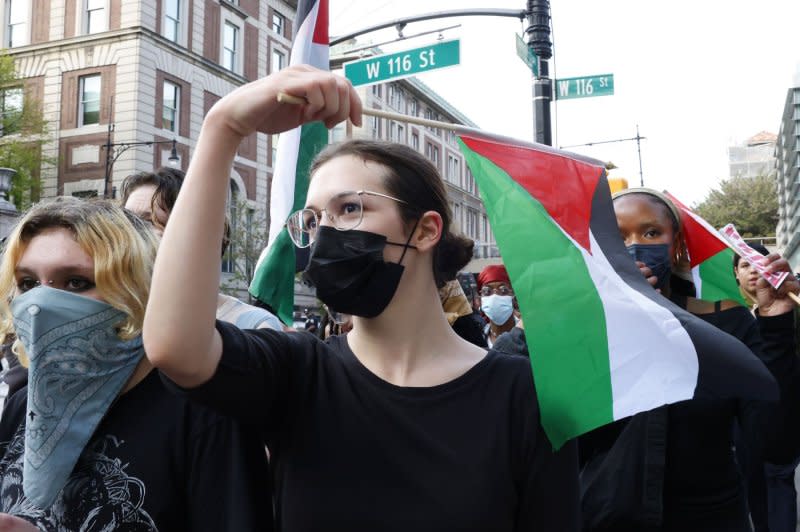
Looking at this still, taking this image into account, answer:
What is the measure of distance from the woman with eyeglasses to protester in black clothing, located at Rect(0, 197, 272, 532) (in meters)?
0.17

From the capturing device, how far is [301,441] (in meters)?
1.73

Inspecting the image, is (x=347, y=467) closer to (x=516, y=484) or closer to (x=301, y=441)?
(x=301, y=441)

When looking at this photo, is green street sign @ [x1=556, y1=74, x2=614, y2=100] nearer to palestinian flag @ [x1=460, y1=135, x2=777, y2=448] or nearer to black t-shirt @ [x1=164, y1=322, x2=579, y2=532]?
palestinian flag @ [x1=460, y1=135, x2=777, y2=448]

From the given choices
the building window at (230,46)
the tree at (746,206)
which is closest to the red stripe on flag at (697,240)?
the building window at (230,46)

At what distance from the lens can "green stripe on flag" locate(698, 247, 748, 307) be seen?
10.8 feet

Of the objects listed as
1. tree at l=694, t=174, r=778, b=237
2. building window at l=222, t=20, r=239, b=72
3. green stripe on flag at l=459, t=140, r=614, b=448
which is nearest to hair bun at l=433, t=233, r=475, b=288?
green stripe on flag at l=459, t=140, r=614, b=448

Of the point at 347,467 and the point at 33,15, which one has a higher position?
the point at 33,15

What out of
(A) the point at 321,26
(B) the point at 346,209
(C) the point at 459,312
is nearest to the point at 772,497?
(C) the point at 459,312

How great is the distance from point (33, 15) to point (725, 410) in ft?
111

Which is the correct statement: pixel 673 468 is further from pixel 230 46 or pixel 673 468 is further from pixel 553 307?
pixel 230 46

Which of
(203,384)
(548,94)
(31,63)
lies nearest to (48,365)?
(203,384)

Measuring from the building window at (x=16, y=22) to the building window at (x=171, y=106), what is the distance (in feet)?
21.3

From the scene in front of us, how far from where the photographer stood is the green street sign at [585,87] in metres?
8.43

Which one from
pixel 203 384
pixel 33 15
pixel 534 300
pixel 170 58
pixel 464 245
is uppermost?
pixel 33 15
